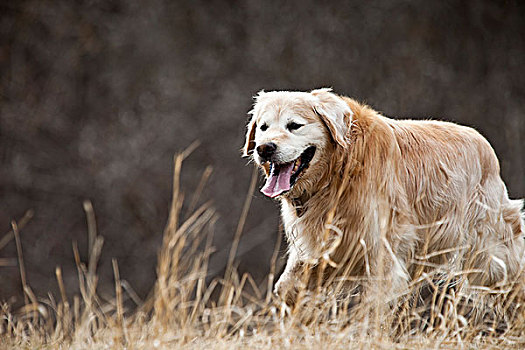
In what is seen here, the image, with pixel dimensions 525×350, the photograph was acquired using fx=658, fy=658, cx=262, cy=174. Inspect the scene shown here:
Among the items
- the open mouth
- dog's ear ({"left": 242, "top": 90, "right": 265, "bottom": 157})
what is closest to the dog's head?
the open mouth

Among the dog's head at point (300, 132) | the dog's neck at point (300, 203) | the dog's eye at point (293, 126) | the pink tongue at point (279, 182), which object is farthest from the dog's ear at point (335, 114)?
the dog's neck at point (300, 203)

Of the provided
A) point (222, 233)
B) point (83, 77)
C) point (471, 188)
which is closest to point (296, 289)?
point (471, 188)

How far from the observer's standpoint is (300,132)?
3127 mm

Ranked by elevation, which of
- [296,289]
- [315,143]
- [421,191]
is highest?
[315,143]

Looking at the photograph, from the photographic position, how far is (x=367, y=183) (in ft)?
10.5

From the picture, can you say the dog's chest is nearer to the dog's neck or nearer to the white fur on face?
the dog's neck

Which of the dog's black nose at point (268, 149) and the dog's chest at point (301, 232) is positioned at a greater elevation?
the dog's black nose at point (268, 149)

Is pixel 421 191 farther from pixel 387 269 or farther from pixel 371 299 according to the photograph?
pixel 371 299

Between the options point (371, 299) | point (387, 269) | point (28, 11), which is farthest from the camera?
point (28, 11)

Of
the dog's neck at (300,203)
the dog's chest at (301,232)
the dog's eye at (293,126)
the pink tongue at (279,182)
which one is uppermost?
the dog's eye at (293,126)

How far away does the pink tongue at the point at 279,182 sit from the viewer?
309 centimetres

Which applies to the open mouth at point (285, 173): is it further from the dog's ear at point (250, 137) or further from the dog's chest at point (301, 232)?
the dog's ear at point (250, 137)

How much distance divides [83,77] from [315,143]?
652cm

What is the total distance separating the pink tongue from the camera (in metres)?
3.09
